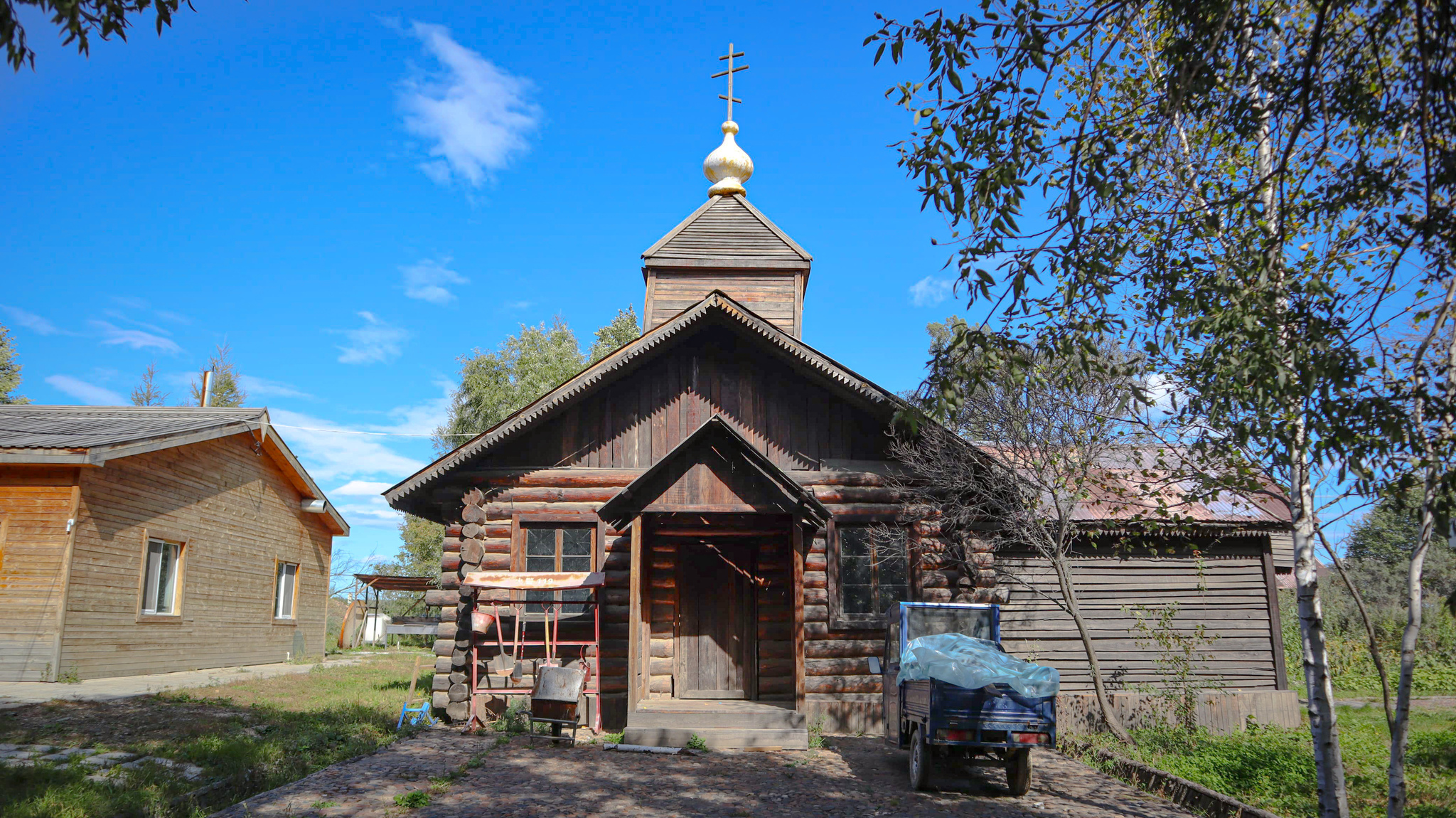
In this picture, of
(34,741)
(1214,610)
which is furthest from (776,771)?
(1214,610)

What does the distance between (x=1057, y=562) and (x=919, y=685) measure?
4706 mm

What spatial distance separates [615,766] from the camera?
10.6m

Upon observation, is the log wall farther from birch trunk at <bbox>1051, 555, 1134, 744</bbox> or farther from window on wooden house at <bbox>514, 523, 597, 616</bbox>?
birch trunk at <bbox>1051, 555, 1134, 744</bbox>

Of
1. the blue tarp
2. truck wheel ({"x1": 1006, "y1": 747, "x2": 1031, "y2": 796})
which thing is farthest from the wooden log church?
truck wheel ({"x1": 1006, "y1": 747, "x2": 1031, "y2": 796})

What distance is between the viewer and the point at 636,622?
12438 mm

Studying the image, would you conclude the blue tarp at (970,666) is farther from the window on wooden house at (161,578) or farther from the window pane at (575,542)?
the window on wooden house at (161,578)

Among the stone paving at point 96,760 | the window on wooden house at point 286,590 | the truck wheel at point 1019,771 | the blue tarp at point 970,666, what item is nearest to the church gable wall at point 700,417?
the blue tarp at point 970,666

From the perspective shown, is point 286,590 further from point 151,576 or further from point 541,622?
point 541,622

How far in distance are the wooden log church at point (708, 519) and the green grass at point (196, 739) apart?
2.16 meters

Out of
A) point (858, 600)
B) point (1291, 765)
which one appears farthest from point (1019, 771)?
point (858, 600)

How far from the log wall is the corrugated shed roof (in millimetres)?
599

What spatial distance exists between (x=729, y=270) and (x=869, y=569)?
7.73 metres

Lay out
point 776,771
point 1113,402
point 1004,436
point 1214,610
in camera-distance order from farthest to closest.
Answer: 1. point 1214,610
2. point 1004,436
3. point 1113,402
4. point 776,771

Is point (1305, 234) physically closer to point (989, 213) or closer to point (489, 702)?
point (989, 213)
